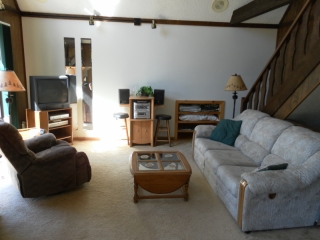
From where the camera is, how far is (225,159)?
2.94 m

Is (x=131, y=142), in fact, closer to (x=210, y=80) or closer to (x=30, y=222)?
(x=210, y=80)

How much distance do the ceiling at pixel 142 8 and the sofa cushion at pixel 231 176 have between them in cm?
309

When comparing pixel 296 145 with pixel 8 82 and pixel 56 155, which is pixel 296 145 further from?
pixel 8 82

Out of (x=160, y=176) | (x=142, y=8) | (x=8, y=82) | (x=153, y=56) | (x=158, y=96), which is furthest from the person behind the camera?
(x=153, y=56)

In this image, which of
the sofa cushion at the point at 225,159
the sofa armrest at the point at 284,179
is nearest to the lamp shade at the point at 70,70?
the sofa cushion at the point at 225,159

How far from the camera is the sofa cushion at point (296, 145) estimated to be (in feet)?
7.70

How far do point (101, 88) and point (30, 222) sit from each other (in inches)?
116

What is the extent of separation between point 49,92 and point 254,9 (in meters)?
3.67

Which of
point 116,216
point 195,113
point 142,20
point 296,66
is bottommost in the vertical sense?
point 116,216

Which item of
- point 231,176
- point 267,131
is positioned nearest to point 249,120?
point 267,131

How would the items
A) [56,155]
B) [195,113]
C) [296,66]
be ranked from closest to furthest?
[56,155] → [296,66] → [195,113]

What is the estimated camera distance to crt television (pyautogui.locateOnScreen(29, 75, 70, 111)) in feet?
13.4

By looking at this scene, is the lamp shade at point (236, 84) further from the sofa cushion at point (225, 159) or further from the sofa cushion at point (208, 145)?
the sofa cushion at point (225, 159)

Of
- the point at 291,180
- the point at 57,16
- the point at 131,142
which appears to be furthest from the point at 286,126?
the point at 57,16
